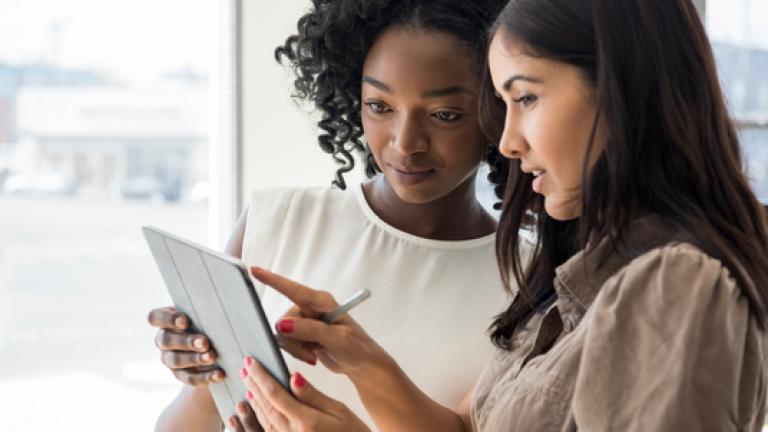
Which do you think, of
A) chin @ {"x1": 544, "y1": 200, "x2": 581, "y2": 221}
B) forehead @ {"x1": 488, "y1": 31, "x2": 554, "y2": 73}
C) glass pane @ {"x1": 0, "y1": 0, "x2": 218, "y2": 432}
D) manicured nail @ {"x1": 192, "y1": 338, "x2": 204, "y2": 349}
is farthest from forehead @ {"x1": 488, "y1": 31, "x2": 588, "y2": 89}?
glass pane @ {"x1": 0, "y1": 0, "x2": 218, "y2": 432}

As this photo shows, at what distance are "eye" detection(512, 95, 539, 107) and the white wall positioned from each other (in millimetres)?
1759

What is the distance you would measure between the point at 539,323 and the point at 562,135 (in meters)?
0.27

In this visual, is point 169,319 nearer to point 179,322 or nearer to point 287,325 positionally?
point 179,322

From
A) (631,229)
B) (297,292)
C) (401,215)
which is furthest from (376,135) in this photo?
(631,229)

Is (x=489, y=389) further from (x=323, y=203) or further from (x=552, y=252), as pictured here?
(x=323, y=203)

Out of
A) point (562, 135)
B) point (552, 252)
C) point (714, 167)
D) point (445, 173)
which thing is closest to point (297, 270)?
point (445, 173)

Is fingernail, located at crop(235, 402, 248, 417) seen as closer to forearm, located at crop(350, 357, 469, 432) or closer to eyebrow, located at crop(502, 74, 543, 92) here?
forearm, located at crop(350, 357, 469, 432)

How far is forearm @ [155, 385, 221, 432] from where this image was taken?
66.2 inches

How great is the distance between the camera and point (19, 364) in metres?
2.88

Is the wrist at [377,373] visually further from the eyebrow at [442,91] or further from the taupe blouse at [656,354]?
the eyebrow at [442,91]

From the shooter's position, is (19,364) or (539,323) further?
(19,364)

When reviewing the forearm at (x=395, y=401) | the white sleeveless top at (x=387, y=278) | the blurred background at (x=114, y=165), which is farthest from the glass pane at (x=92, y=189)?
the forearm at (x=395, y=401)

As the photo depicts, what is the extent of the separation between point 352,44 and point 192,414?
70 cm

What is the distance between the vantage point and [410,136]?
1.55 meters
